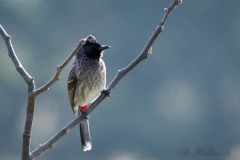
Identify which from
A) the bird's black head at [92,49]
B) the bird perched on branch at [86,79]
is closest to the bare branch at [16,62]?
the bird perched on branch at [86,79]

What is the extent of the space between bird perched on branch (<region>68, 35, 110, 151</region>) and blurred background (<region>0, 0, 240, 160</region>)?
18128 mm

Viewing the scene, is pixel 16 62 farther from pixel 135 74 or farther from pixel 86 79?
pixel 135 74

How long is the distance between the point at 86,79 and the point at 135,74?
2943 centimetres

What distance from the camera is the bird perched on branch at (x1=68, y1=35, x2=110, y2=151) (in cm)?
592

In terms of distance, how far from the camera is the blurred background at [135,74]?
32469mm

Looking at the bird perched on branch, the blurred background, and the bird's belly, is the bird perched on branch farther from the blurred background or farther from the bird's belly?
the blurred background

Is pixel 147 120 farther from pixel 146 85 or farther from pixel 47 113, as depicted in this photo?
pixel 47 113

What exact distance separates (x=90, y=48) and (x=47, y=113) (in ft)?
91.2

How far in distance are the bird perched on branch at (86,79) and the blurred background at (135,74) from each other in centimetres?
1813

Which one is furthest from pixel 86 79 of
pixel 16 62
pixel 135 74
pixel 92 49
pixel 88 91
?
pixel 135 74

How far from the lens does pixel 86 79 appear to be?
6.02 metres

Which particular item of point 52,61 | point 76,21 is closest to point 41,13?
point 76,21

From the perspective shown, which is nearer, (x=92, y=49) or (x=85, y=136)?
(x=85, y=136)

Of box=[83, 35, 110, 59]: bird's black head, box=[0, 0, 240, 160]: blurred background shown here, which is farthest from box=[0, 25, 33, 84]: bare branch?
box=[0, 0, 240, 160]: blurred background
